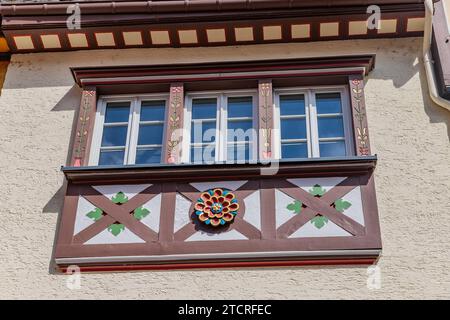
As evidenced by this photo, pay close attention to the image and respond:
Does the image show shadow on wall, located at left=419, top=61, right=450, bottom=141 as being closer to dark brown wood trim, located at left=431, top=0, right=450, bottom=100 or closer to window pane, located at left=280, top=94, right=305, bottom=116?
dark brown wood trim, located at left=431, top=0, right=450, bottom=100

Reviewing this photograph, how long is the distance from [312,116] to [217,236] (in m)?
1.74

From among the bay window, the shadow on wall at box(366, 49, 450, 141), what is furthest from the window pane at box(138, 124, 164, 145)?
the shadow on wall at box(366, 49, 450, 141)

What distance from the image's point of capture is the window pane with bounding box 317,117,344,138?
7.98 metres

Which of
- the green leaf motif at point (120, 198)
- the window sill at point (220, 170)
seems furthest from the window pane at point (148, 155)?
the green leaf motif at point (120, 198)

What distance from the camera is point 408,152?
7.64 m

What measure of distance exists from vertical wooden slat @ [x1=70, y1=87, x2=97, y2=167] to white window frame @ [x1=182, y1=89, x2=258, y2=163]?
93 cm

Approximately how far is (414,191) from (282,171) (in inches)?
47.1

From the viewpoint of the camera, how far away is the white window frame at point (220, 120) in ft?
25.9

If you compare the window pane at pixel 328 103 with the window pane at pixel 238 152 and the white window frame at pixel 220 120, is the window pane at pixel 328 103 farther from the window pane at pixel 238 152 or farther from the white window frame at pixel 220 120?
the window pane at pixel 238 152

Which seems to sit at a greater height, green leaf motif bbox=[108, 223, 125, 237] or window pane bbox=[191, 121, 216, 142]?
window pane bbox=[191, 121, 216, 142]

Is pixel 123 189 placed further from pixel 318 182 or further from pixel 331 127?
pixel 331 127

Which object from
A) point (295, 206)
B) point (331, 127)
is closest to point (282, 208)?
point (295, 206)
